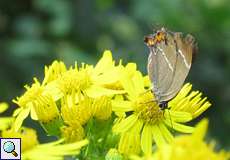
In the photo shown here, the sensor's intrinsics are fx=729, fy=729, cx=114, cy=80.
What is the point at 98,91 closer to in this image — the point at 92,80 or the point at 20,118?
the point at 92,80

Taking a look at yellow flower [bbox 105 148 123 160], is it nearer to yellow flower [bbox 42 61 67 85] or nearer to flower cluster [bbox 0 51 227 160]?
flower cluster [bbox 0 51 227 160]

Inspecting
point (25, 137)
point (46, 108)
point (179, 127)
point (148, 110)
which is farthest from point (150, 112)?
point (25, 137)

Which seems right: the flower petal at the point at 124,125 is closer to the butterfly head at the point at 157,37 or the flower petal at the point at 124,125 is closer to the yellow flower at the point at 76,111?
the yellow flower at the point at 76,111

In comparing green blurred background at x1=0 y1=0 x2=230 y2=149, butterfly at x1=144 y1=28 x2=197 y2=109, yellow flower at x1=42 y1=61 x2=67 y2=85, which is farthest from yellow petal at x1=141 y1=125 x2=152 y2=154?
green blurred background at x1=0 y1=0 x2=230 y2=149

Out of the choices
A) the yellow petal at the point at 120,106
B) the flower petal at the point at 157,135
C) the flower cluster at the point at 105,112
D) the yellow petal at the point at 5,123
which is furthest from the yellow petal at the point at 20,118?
the flower petal at the point at 157,135

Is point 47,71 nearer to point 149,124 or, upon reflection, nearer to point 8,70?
point 149,124

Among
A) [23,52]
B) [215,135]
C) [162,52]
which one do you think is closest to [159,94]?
[162,52]
